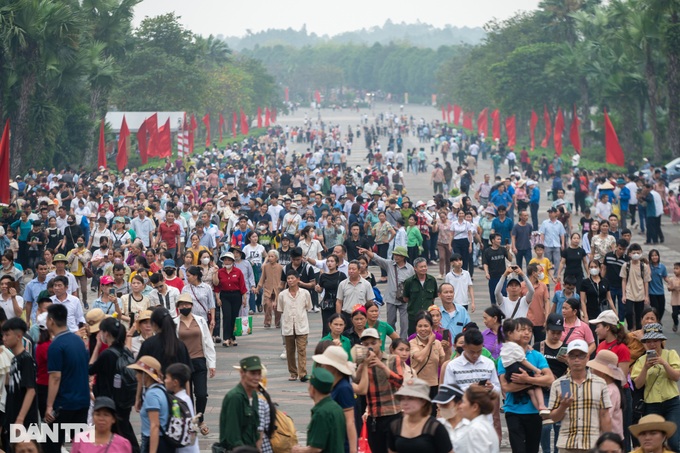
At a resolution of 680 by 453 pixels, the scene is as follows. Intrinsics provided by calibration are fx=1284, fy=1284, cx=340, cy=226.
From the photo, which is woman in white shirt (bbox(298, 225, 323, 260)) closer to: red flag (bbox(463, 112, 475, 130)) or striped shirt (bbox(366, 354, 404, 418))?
striped shirt (bbox(366, 354, 404, 418))

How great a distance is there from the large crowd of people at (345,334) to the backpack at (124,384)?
0.02 meters

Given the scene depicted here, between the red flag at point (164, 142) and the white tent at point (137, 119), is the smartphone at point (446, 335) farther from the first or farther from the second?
the white tent at point (137, 119)

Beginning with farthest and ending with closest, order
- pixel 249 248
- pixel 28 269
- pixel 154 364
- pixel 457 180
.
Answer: pixel 457 180, pixel 28 269, pixel 249 248, pixel 154 364

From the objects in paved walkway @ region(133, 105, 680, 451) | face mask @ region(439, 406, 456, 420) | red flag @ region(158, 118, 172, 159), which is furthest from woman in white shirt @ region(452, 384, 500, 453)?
red flag @ region(158, 118, 172, 159)

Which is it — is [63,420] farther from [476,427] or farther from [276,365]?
[276,365]

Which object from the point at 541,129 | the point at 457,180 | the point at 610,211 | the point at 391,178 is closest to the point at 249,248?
the point at 610,211

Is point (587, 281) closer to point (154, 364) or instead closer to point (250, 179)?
point (154, 364)

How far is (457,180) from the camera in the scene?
36.4 metres

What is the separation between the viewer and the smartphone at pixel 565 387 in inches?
377

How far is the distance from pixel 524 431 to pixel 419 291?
4.18 m

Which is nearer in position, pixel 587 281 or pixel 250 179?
pixel 587 281

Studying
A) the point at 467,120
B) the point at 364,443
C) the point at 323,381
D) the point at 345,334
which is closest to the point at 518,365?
the point at 364,443

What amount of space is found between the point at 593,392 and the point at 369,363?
1.76m

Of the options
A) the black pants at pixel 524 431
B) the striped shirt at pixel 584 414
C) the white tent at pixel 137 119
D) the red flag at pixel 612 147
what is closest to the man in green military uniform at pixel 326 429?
the striped shirt at pixel 584 414
